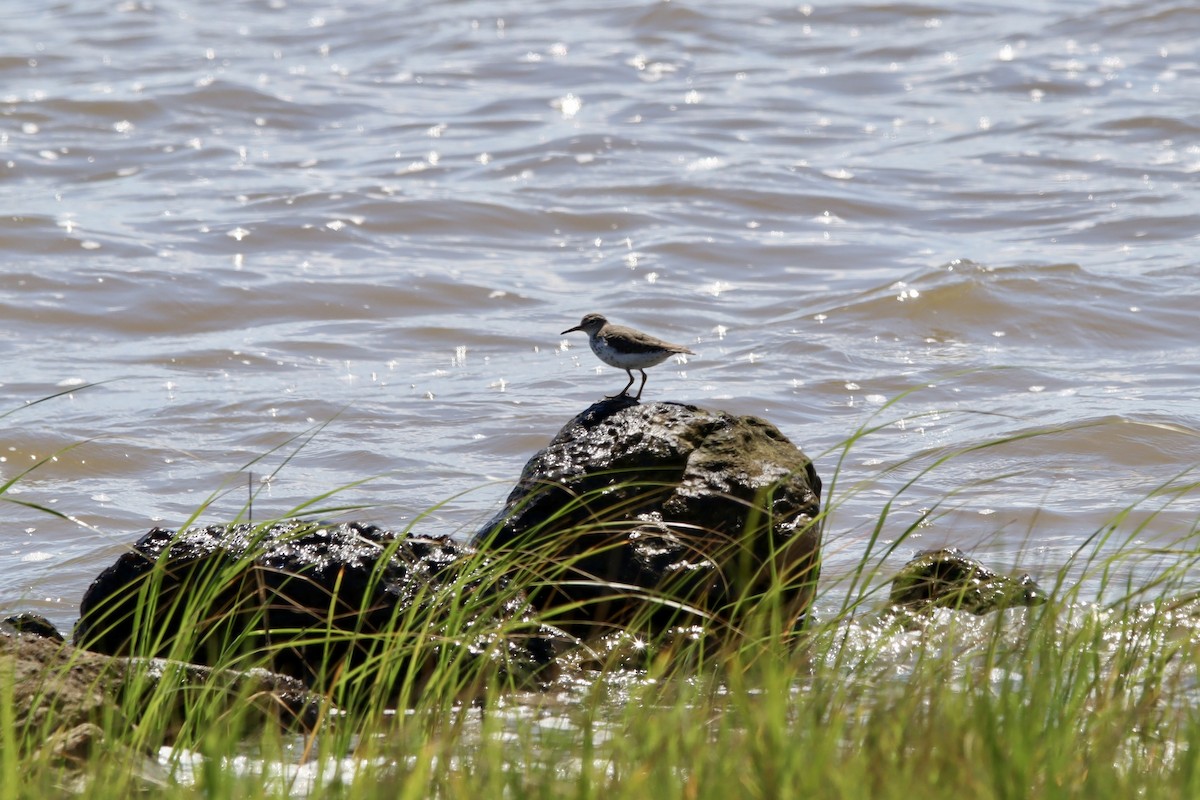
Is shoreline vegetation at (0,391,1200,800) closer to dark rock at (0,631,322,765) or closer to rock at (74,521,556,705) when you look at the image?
dark rock at (0,631,322,765)

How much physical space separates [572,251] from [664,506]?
29.8ft

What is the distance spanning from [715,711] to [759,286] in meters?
9.84

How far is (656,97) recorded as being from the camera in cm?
A: 2084

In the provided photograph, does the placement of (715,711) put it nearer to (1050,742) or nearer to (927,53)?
(1050,742)

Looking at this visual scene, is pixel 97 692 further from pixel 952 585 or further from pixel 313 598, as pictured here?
pixel 952 585

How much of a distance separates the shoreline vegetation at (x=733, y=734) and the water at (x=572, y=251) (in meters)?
0.79

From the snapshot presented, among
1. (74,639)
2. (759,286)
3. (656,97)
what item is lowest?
(74,639)

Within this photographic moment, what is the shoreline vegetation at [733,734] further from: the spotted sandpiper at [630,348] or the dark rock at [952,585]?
the spotted sandpiper at [630,348]

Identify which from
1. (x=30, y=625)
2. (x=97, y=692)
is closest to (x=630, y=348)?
(x=30, y=625)

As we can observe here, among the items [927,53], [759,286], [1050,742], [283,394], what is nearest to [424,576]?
[1050,742]

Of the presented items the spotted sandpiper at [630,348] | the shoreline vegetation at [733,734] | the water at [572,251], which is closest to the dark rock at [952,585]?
the water at [572,251]

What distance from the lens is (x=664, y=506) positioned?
659 centimetres

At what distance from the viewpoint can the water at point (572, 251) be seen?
31.7 feet

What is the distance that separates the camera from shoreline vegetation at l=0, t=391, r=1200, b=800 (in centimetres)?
355
